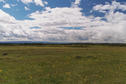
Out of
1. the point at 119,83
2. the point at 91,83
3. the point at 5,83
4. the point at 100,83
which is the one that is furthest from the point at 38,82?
the point at 119,83

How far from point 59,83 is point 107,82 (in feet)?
18.0

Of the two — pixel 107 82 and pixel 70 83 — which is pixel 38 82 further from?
pixel 107 82

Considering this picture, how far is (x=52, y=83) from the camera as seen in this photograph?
36.0 ft

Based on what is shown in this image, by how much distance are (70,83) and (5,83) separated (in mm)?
7095

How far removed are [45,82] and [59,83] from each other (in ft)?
5.25

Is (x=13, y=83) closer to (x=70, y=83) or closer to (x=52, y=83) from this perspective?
(x=52, y=83)

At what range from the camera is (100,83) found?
11.0 m

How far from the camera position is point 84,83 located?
10922 millimetres

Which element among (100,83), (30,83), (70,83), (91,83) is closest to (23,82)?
(30,83)

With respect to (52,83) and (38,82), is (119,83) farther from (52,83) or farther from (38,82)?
(38,82)

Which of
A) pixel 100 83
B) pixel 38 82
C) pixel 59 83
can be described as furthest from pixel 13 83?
pixel 100 83

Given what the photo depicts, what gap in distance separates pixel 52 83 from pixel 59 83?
2.54 ft

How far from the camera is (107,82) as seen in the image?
11.3 m

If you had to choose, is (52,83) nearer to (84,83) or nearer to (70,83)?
(70,83)
